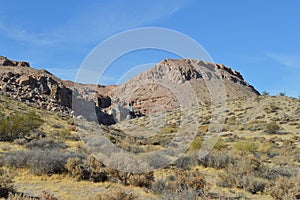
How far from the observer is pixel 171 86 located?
88.3 meters

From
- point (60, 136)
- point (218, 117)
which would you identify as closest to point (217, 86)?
point (218, 117)

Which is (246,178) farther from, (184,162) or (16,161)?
(16,161)

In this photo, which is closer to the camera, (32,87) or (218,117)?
(218,117)

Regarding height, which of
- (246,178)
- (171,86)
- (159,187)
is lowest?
(159,187)

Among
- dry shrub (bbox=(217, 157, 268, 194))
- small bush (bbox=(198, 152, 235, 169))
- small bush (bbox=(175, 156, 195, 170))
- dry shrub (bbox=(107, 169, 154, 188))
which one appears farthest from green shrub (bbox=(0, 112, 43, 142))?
dry shrub (bbox=(217, 157, 268, 194))

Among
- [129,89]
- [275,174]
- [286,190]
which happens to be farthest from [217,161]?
[129,89]

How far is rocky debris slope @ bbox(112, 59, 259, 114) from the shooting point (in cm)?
8516

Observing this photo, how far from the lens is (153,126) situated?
1820 inches

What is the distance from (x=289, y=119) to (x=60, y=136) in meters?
29.2

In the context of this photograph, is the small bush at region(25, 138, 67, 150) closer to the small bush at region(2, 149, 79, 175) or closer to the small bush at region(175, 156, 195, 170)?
the small bush at region(2, 149, 79, 175)

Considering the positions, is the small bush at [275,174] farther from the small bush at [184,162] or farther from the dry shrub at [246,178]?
the small bush at [184,162]

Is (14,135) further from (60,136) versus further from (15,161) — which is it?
(15,161)

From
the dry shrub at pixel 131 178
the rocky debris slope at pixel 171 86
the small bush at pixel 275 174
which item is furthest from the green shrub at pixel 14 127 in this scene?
the rocky debris slope at pixel 171 86

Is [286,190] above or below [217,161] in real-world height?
below
